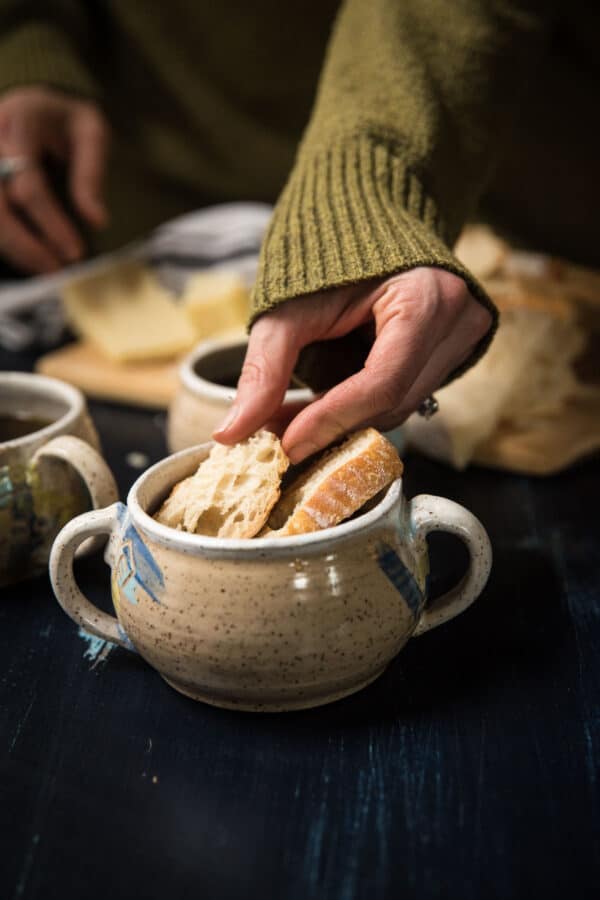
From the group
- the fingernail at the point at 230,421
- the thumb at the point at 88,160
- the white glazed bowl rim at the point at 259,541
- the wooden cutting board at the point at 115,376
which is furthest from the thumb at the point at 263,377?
the thumb at the point at 88,160

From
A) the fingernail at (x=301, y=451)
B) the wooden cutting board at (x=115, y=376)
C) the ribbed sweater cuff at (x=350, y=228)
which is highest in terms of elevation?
the ribbed sweater cuff at (x=350, y=228)

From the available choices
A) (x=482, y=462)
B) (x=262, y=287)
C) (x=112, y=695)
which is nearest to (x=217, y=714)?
(x=112, y=695)

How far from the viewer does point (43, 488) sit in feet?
2.35

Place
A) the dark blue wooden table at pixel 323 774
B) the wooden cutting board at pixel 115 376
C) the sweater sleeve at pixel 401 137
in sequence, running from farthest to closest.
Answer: the wooden cutting board at pixel 115 376, the sweater sleeve at pixel 401 137, the dark blue wooden table at pixel 323 774

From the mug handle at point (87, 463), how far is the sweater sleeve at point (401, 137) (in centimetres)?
18

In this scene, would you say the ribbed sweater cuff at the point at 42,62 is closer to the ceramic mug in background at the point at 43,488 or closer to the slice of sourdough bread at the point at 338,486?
the ceramic mug in background at the point at 43,488

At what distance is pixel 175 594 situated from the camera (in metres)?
0.55

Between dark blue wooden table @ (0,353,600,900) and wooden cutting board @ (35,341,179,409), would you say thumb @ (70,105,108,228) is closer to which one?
wooden cutting board @ (35,341,179,409)

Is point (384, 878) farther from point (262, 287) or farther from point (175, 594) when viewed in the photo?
point (262, 287)

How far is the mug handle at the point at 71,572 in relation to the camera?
2.00ft

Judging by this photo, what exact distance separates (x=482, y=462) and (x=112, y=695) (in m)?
0.51

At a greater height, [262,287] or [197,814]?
[262,287]

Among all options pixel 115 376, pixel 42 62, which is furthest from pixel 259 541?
pixel 42 62

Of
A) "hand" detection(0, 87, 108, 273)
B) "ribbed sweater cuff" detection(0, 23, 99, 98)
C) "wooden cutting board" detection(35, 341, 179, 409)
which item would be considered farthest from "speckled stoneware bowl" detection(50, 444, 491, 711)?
"ribbed sweater cuff" detection(0, 23, 99, 98)
